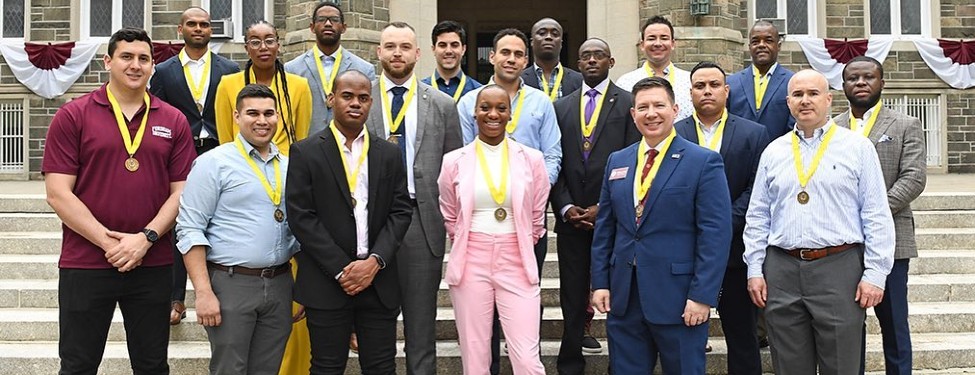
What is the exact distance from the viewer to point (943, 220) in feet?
25.0

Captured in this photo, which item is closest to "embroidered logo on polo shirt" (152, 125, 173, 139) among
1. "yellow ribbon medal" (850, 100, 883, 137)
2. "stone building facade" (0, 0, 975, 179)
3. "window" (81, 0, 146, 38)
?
"yellow ribbon medal" (850, 100, 883, 137)

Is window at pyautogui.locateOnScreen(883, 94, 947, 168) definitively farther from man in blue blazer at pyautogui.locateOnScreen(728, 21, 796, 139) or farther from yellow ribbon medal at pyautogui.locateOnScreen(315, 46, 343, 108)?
yellow ribbon medal at pyautogui.locateOnScreen(315, 46, 343, 108)

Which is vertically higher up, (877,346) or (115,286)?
(115,286)

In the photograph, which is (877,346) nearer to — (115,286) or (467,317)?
(467,317)

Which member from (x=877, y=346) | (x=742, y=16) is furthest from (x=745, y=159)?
(x=742, y=16)

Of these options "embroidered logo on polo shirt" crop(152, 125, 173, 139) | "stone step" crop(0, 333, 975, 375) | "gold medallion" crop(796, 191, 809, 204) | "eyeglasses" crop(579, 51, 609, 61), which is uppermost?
"eyeglasses" crop(579, 51, 609, 61)

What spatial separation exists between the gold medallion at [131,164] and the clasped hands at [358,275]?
1.06m

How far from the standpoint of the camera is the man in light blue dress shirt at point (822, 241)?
382cm

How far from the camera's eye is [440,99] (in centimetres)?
463

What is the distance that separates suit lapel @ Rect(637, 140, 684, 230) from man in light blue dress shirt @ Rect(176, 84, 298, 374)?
173 cm

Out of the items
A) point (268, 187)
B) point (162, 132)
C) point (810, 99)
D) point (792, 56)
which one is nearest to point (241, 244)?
point (268, 187)

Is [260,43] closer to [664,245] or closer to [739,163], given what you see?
[664,245]

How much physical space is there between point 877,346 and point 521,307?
2.80m

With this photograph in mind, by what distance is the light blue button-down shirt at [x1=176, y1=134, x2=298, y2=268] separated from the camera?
3803 mm
